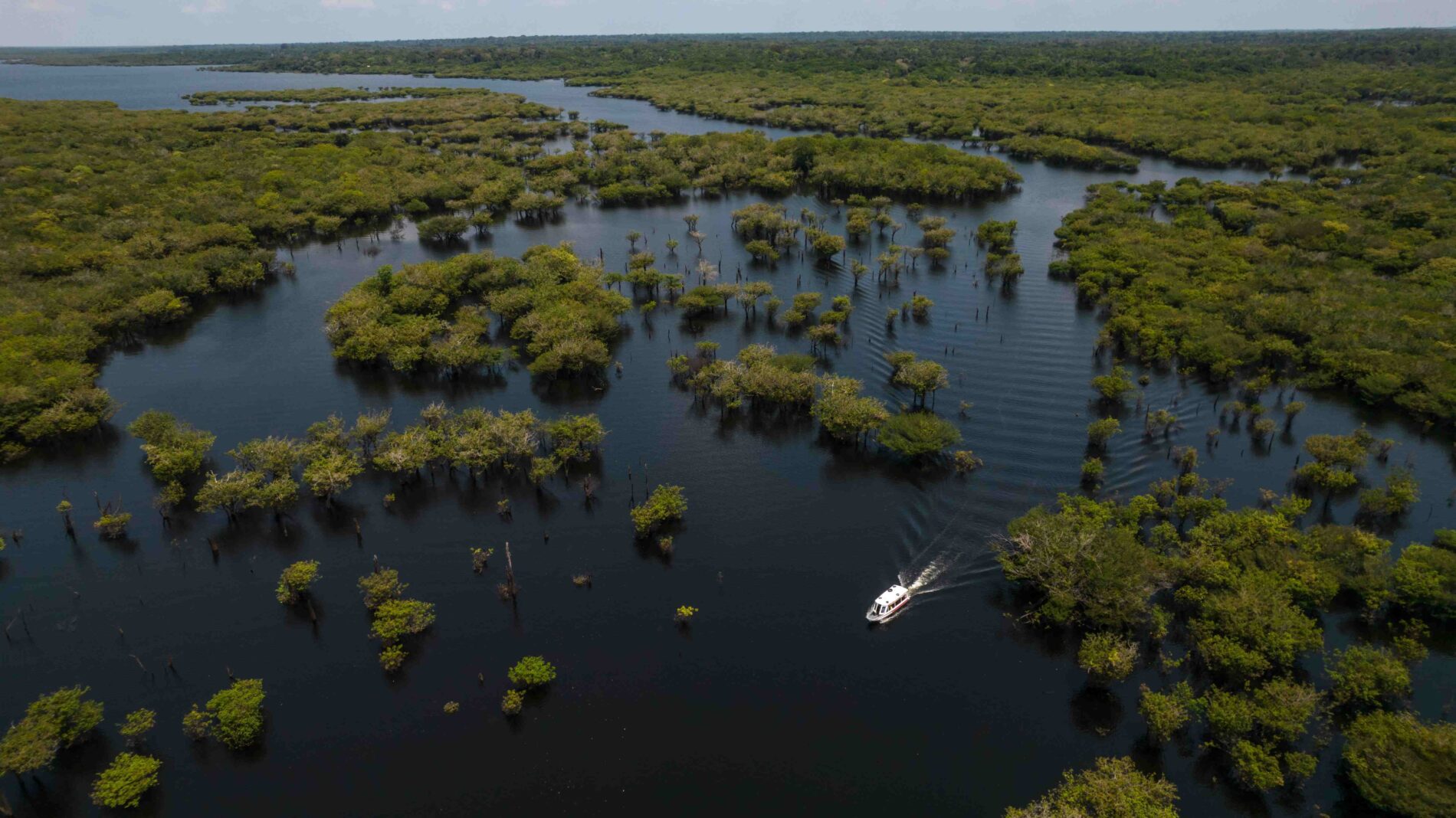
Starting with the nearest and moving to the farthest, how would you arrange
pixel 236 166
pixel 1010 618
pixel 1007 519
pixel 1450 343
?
pixel 1010 618 < pixel 1007 519 < pixel 1450 343 < pixel 236 166

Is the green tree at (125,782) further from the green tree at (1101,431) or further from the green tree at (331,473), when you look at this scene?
the green tree at (1101,431)

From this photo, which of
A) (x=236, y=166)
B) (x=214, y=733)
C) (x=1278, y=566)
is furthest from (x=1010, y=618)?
(x=236, y=166)

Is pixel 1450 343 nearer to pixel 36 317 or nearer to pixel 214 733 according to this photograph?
pixel 214 733

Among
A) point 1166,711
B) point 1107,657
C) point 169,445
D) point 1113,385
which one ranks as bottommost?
point 1166,711

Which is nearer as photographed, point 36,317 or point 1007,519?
point 1007,519

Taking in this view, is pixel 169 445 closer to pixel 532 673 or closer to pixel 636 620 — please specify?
pixel 532 673

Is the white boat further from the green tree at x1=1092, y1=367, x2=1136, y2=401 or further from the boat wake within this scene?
the green tree at x1=1092, y1=367, x2=1136, y2=401

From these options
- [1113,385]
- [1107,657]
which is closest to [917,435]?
[1113,385]
